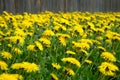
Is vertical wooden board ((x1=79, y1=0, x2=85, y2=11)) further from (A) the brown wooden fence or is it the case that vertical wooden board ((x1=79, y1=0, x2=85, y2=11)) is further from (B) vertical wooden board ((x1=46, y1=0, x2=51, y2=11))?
(B) vertical wooden board ((x1=46, y1=0, x2=51, y2=11))

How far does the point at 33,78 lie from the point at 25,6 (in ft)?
26.5

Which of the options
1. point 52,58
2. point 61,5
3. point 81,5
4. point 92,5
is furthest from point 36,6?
point 52,58

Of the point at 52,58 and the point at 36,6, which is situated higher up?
the point at 36,6

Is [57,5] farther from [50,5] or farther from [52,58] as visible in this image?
[52,58]

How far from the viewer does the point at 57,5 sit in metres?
13.1

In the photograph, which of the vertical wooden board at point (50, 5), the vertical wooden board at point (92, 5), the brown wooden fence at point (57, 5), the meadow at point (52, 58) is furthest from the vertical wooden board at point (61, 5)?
the meadow at point (52, 58)

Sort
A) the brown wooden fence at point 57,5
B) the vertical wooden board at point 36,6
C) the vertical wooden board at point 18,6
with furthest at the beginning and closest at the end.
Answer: the vertical wooden board at point 36,6 < the vertical wooden board at point 18,6 < the brown wooden fence at point 57,5

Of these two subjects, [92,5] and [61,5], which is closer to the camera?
[61,5]

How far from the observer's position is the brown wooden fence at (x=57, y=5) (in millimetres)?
10844

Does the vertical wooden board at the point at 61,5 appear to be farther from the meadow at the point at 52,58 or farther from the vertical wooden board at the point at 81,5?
the meadow at the point at 52,58

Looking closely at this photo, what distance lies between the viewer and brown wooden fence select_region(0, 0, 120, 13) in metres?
10.8

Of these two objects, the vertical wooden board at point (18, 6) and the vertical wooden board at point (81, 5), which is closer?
the vertical wooden board at point (18, 6)

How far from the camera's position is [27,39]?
200 inches

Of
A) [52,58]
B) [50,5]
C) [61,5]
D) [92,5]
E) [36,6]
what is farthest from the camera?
[92,5]
